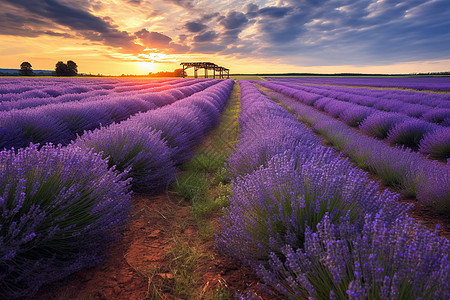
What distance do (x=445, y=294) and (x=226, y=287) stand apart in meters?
1.05

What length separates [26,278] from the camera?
4.24ft

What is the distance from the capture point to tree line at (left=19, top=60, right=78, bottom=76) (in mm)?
50053

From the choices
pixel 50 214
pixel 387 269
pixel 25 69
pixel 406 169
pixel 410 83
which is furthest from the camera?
pixel 25 69

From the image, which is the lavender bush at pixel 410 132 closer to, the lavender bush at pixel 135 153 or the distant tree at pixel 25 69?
the lavender bush at pixel 135 153

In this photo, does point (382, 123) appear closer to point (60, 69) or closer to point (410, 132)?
point (410, 132)

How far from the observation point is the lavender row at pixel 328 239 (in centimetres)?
93

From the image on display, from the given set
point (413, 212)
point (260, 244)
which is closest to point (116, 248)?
point (260, 244)

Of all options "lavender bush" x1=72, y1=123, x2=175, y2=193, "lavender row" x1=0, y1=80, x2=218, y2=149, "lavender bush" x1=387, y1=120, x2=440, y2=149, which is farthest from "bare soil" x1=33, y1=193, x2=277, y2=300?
"lavender bush" x1=387, y1=120, x2=440, y2=149

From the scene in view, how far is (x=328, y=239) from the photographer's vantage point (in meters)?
1.12

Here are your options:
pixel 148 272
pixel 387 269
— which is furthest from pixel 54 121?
pixel 387 269

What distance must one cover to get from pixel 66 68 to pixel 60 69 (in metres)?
1.14

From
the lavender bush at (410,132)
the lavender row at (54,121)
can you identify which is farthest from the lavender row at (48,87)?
the lavender bush at (410,132)

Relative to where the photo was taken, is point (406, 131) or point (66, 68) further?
point (66, 68)

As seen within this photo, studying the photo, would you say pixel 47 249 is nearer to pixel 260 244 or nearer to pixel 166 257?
pixel 166 257
